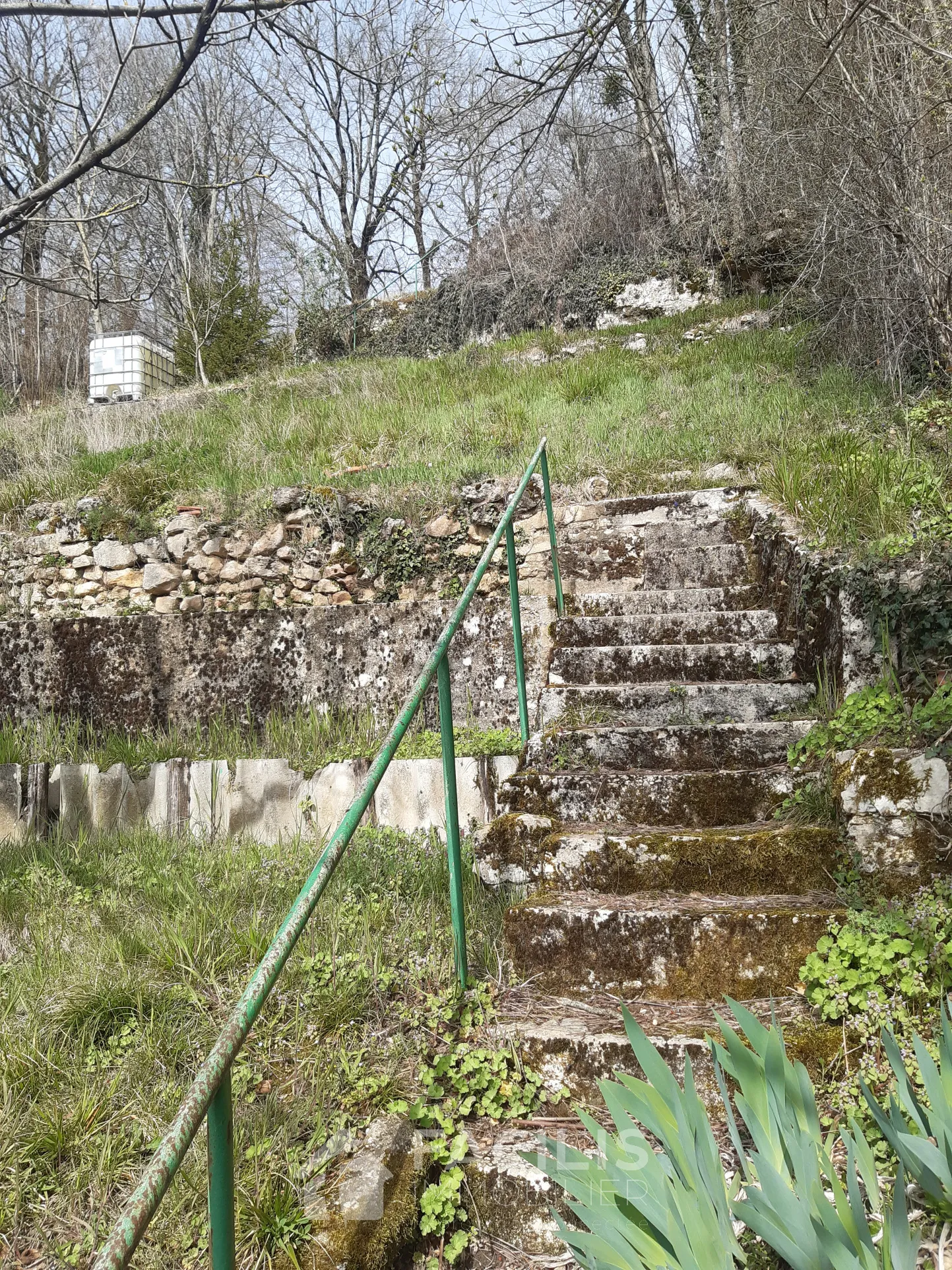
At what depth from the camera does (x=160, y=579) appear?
221 inches

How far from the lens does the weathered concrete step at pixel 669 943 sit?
7.49 feet

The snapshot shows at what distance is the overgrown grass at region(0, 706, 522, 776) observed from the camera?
156 inches

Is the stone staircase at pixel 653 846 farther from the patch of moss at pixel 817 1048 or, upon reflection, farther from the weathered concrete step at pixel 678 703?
the patch of moss at pixel 817 1048

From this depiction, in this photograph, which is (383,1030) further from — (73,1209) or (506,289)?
(506,289)

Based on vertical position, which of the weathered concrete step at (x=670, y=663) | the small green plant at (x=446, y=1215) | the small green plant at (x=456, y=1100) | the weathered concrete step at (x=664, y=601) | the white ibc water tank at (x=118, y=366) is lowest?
the small green plant at (x=446, y=1215)

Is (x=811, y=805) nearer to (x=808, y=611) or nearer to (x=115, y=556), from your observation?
(x=808, y=611)

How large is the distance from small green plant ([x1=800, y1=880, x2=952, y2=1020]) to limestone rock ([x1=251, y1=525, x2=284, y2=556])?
435 cm

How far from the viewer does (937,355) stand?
4.99m

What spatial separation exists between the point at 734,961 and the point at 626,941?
300 millimetres

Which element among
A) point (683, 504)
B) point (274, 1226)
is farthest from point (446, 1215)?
point (683, 504)

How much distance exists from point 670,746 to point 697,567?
1.61 metres

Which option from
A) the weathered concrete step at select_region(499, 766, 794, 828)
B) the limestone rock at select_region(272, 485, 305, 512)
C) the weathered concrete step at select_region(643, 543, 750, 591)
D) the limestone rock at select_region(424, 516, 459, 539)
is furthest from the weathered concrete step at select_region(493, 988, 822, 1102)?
the limestone rock at select_region(272, 485, 305, 512)

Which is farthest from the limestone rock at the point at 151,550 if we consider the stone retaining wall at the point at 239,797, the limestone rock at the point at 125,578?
the stone retaining wall at the point at 239,797

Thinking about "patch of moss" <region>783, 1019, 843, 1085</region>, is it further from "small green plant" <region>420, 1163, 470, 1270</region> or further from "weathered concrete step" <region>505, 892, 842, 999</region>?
"small green plant" <region>420, 1163, 470, 1270</region>
